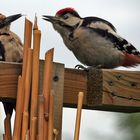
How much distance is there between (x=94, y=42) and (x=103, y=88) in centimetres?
226

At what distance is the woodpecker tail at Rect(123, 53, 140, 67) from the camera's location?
5.66 meters

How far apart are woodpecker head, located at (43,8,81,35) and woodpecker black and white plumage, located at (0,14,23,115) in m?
0.43

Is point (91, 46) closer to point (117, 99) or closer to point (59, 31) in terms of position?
point (59, 31)

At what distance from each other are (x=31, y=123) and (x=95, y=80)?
0.67 meters

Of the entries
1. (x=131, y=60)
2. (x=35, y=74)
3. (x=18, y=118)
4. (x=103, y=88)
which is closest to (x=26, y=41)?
(x=35, y=74)

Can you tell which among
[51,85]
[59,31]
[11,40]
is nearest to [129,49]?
[59,31]

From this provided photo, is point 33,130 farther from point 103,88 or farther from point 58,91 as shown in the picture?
point 103,88

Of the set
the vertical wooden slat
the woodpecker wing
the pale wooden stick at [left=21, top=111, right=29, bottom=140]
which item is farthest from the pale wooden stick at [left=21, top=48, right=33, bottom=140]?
the woodpecker wing

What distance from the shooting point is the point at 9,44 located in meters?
5.09

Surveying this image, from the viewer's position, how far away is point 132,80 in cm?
370

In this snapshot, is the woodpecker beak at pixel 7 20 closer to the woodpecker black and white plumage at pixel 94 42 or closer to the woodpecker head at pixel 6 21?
the woodpecker head at pixel 6 21

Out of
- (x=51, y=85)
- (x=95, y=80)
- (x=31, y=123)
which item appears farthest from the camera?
(x=95, y=80)

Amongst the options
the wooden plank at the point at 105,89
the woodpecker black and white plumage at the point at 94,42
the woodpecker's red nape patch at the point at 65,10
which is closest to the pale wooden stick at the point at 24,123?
the wooden plank at the point at 105,89

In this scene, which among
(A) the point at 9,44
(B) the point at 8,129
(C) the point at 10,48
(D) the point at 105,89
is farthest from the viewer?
(A) the point at 9,44
